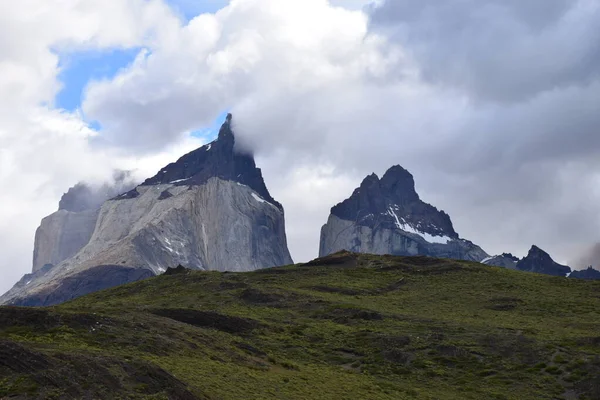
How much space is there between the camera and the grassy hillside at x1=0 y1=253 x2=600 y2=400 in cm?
6619

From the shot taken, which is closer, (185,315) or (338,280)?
(185,315)

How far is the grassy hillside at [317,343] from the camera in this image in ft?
217

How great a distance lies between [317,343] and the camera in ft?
325

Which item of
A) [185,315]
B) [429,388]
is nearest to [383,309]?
[185,315]

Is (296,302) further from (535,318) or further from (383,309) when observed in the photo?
(535,318)

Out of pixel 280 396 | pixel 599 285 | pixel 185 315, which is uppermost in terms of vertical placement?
pixel 599 285

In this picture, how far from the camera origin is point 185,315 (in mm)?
103625

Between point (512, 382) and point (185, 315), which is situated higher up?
point (185, 315)

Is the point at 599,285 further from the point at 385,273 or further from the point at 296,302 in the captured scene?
the point at 296,302

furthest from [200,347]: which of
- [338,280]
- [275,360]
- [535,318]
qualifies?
[338,280]

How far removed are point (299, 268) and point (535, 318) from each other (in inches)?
2201

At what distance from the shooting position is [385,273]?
510ft

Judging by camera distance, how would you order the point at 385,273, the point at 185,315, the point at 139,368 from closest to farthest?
the point at 139,368, the point at 185,315, the point at 385,273

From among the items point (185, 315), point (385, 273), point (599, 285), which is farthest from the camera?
point (385, 273)
